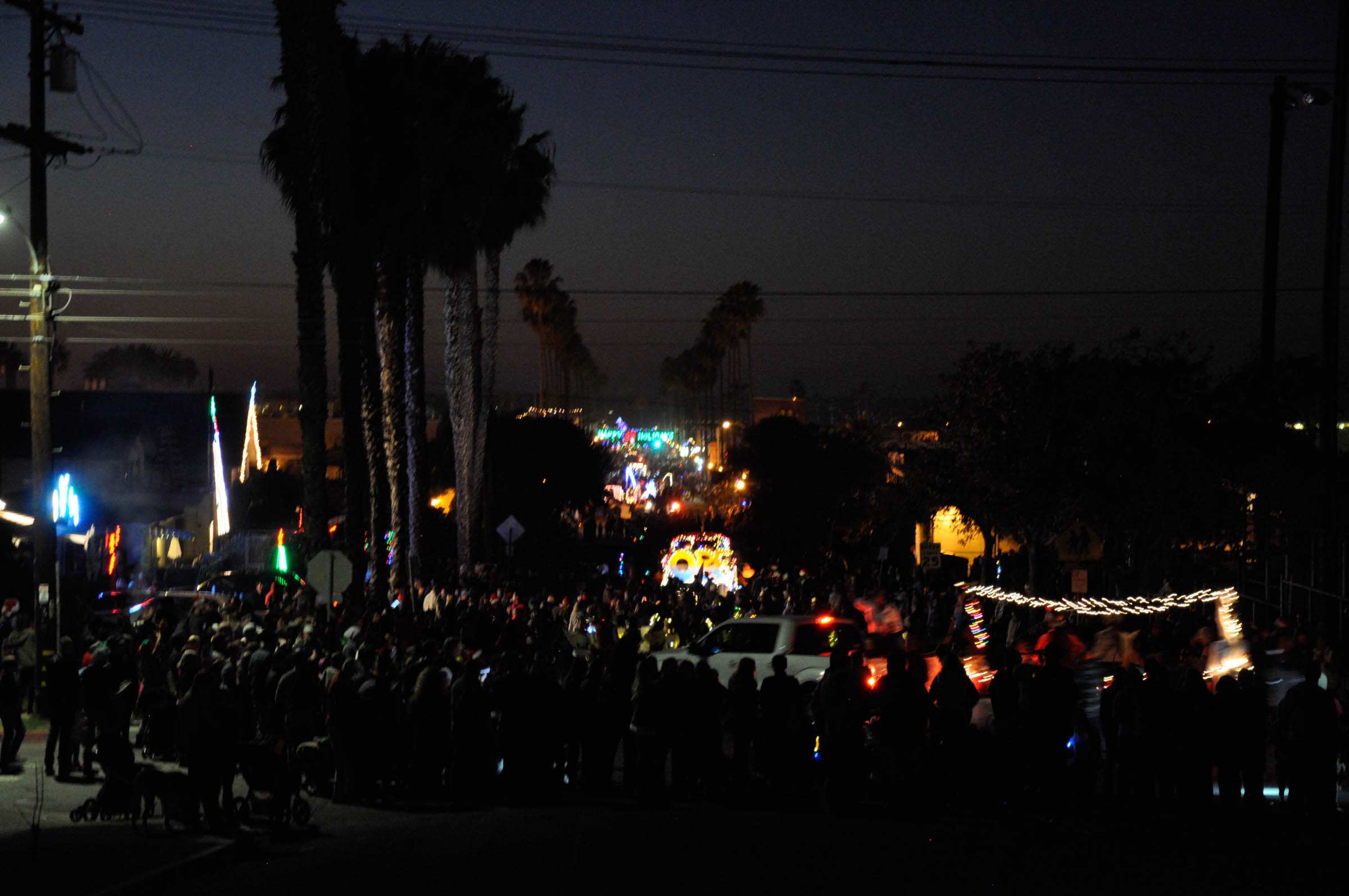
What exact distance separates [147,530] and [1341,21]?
3955 centimetres

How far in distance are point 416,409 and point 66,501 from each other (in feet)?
26.8

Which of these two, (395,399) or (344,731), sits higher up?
(395,399)

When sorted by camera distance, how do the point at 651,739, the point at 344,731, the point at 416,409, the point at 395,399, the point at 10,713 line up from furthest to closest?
the point at 416,409 < the point at 395,399 < the point at 10,713 < the point at 651,739 < the point at 344,731

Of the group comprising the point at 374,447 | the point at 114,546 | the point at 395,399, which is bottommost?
the point at 114,546

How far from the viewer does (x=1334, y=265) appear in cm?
1948

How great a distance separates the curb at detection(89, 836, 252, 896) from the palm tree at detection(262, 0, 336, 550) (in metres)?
13.7

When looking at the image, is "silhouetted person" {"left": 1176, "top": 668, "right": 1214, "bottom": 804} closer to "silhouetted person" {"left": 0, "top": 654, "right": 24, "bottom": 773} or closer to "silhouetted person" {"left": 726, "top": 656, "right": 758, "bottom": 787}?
"silhouetted person" {"left": 726, "top": 656, "right": 758, "bottom": 787}

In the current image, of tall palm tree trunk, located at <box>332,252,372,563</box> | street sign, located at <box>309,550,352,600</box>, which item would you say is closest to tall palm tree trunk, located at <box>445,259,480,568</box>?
tall palm tree trunk, located at <box>332,252,372,563</box>

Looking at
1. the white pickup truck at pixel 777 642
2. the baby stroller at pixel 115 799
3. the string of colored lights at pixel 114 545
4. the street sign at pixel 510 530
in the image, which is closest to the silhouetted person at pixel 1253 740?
the white pickup truck at pixel 777 642

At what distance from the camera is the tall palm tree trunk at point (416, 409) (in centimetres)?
3191

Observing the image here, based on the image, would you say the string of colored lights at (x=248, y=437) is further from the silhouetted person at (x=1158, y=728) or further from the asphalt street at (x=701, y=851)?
the silhouetted person at (x=1158, y=728)

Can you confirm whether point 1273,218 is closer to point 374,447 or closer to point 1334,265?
point 1334,265

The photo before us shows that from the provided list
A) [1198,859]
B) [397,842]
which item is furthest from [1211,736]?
[397,842]

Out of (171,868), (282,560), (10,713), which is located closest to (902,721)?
(171,868)
